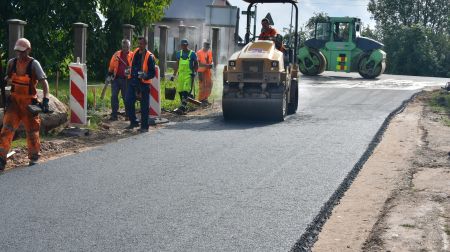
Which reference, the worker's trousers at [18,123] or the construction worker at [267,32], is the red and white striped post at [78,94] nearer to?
the worker's trousers at [18,123]

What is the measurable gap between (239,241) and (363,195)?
268 cm

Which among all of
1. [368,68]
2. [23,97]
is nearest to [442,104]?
[368,68]

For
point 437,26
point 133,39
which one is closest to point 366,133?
point 133,39

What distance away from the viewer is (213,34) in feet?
92.5

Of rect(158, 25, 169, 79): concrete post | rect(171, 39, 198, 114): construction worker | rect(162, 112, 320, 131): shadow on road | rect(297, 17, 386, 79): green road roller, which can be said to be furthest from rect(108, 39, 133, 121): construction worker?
rect(297, 17, 386, 79): green road roller

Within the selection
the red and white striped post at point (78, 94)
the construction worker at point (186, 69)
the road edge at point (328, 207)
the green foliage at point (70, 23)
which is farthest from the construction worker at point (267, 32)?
the green foliage at point (70, 23)

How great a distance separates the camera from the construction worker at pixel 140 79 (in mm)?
13750

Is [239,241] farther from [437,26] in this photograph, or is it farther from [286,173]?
[437,26]

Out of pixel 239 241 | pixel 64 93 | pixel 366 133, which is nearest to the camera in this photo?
pixel 239 241

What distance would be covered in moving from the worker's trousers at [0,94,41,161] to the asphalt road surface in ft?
1.19

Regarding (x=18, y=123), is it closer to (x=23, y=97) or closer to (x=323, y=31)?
(x=23, y=97)

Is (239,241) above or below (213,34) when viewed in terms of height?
below

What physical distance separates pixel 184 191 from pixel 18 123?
2.69 metres

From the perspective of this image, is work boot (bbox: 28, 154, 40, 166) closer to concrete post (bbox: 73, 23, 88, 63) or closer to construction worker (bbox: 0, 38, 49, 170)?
construction worker (bbox: 0, 38, 49, 170)
